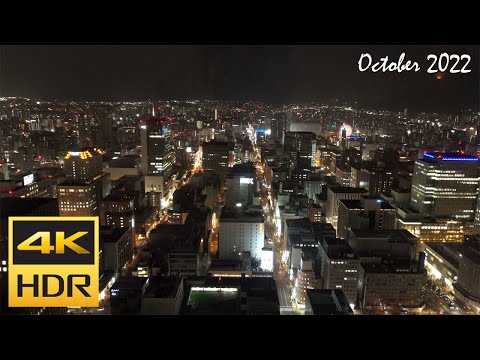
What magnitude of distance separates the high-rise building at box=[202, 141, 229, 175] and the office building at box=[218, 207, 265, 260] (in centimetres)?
571

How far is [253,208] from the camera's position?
8.77 meters

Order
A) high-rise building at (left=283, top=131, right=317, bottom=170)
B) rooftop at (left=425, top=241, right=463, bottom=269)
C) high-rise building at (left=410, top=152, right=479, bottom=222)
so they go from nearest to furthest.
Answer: rooftop at (left=425, top=241, right=463, bottom=269), high-rise building at (left=410, top=152, right=479, bottom=222), high-rise building at (left=283, top=131, right=317, bottom=170)

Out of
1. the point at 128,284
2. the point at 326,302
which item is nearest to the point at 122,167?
the point at 128,284

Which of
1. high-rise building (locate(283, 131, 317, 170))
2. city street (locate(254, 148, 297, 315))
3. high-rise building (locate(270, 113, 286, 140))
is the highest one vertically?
high-rise building (locate(270, 113, 286, 140))

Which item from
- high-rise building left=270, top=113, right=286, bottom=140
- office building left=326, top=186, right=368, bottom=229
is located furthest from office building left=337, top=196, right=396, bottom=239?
high-rise building left=270, top=113, right=286, bottom=140

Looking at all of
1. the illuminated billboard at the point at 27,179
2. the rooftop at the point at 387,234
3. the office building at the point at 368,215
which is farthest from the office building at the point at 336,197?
the illuminated billboard at the point at 27,179

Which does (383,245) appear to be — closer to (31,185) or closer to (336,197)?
(336,197)

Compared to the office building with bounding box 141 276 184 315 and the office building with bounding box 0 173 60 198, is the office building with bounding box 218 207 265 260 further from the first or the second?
the office building with bounding box 0 173 60 198

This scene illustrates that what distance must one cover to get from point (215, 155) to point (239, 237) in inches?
241

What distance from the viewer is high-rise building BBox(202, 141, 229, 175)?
42.7 feet

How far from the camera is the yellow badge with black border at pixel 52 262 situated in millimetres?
1394
